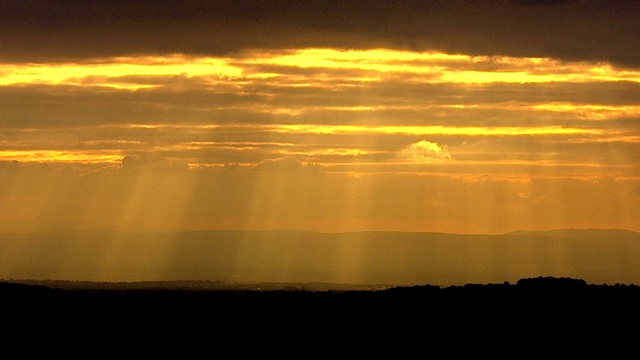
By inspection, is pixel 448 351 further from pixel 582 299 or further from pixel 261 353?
pixel 582 299

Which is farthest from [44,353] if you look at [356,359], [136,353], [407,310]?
[407,310]

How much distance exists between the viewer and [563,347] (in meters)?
103

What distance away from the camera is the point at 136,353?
328ft

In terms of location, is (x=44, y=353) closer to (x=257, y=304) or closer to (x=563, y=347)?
(x=563, y=347)

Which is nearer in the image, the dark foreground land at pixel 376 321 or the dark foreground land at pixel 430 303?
the dark foreground land at pixel 376 321

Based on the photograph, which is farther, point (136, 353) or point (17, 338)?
point (17, 338)

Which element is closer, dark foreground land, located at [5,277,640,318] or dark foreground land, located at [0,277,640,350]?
dark foreground land, located at [0,277,640,350]

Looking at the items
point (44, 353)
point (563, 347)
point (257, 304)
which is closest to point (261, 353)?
point (44, 353)

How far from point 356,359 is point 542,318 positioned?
27.1 meters

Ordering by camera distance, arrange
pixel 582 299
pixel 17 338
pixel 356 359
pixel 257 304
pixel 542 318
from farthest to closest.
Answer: pixel 257 304 → pixel 582 299 → pixel 542 318 → pixel 17 338 → pixel 356 359

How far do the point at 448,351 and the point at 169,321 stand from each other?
1320 inches

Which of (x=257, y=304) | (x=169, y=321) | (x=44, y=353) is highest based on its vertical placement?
(x=257, y=304)

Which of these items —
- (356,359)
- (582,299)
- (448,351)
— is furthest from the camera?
(582,299)

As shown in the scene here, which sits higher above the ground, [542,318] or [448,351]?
[542,318]
